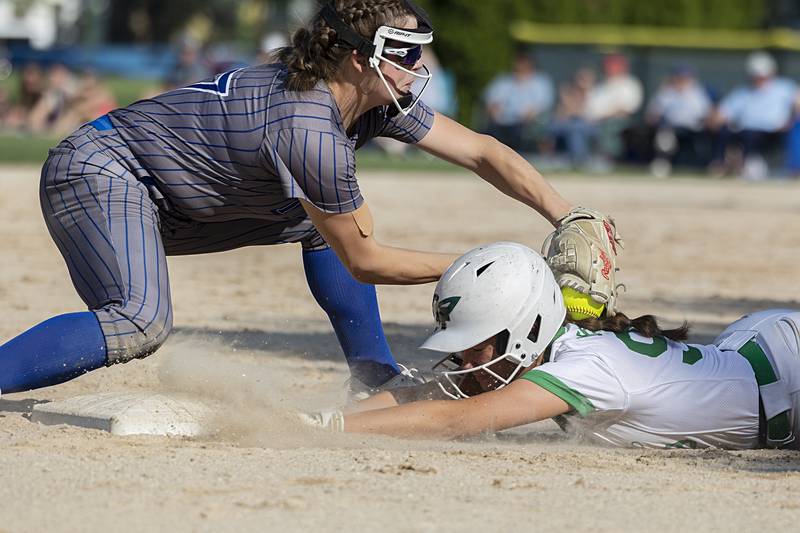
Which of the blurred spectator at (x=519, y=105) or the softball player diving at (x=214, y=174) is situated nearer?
the softball player diving at (x=214, y=174)

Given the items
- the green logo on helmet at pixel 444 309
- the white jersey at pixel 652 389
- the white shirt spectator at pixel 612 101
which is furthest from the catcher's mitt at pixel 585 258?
the white shirt spectator at pixel 612 101

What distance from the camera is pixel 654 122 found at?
24.3 meters

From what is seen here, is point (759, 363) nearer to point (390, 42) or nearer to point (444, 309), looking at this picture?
point (444, 309)

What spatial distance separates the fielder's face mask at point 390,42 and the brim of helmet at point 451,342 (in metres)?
0.88

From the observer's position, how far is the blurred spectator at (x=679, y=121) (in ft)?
77.8

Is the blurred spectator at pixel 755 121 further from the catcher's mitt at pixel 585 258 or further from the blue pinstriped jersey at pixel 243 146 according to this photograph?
the blue pinstriped jersey at pixel 243 146

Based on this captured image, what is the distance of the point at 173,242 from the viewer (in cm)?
521

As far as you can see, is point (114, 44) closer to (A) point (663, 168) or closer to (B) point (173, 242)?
(A) point (663, 168)

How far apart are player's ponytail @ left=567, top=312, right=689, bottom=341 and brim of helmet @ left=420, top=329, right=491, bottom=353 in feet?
1.78

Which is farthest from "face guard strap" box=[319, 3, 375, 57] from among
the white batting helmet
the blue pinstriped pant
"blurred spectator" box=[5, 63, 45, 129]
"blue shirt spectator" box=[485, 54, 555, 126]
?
"blurred spectator" box=[5, 63, 45, 129]

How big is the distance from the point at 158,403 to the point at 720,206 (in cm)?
1316

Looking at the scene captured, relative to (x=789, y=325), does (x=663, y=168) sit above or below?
below

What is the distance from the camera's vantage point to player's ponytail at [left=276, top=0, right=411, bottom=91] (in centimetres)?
458

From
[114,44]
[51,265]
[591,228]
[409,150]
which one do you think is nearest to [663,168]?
[409,150]
